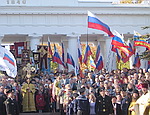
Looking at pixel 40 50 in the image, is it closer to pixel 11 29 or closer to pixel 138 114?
pixel 11 29

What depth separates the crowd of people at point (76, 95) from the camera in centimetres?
2247

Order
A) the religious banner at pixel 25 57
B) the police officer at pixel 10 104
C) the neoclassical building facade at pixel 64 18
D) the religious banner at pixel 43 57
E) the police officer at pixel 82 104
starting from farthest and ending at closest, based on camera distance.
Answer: the neoclassical building facade at pixel 64 18 < the religious banner at pixel 43 57 < the religious banner at pixel 25 57 < the police officer at pixel 10 104 < the police officer at pixel 82 104

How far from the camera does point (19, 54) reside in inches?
1663

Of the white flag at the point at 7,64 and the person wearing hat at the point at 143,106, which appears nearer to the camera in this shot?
the person wearing hat at the point at 143,106

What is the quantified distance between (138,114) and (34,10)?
139 ft

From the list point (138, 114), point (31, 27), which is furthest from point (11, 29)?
point (138, 114)

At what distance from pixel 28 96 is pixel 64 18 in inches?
1281

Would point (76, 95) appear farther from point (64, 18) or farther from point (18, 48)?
point (64, 18)

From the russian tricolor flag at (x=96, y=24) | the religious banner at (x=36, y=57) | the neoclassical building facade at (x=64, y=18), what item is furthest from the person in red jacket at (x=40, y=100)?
the neoclassical building facade at (x=64, y=18)

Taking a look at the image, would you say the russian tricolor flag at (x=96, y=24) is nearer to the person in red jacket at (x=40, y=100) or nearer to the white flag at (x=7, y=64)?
the person in red jacket at (x=40, y=100)

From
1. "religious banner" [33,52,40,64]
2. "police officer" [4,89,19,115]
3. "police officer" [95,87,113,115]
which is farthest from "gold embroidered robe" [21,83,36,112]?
"religious banner" [33,52,40,64]

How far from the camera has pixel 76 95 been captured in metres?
23.3

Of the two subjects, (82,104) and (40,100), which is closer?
(82,104)

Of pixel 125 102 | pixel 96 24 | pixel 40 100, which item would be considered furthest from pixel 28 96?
pixel 125 102
